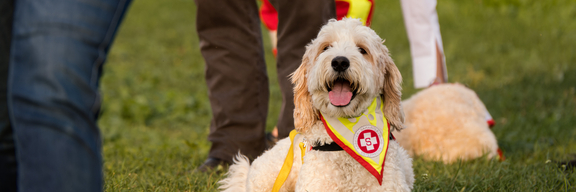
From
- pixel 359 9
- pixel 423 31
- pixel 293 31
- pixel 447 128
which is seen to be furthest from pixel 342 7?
pixel 447 128

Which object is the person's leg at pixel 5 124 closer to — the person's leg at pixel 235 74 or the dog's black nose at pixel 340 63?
the dog's black nose at pixel 340 63

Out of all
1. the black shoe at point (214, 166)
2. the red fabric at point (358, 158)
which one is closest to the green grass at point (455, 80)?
the black shoe at point (214, 166)

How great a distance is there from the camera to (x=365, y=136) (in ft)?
7.11

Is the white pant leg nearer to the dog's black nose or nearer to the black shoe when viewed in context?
the black shoe

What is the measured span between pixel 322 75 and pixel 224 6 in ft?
4.77

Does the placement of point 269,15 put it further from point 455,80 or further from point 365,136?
point 455,80

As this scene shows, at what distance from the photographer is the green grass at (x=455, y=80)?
3033 mm

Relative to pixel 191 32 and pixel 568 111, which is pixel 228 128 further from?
pixel 191 32

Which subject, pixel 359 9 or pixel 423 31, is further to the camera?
pixel 423 31

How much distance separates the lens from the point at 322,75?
205cm

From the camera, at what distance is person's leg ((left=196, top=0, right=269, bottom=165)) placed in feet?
11.0

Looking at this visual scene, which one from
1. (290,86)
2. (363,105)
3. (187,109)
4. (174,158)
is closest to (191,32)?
(187,109)

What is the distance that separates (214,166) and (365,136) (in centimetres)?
155

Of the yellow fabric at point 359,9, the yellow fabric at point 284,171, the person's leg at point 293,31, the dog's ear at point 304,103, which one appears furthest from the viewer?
the yellow fabric at point 359,9
